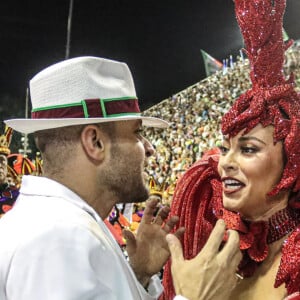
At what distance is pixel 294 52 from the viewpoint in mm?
8500

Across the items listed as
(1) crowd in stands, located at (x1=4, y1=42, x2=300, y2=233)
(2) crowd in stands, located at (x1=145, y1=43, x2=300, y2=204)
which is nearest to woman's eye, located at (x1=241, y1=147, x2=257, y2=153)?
(1) crowd in stands, located at (x1=4, y1=42, x2=300, y2=233)

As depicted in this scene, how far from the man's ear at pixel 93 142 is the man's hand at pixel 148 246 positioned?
320 mm

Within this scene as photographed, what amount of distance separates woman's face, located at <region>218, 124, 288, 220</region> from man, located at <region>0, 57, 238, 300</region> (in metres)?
0.21

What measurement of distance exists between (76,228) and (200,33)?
8.19 metres

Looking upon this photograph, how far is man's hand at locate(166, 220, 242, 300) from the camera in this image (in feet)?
3.58

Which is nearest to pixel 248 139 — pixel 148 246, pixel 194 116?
pixel 148 246

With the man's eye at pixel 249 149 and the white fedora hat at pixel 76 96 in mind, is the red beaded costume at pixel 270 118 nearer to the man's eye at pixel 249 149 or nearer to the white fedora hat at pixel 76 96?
the man's eye at pixel 249 149

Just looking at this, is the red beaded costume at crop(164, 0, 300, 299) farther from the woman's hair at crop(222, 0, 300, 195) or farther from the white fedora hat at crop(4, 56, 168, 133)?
the white fedora hat at crop(4, 56, 168, 133)

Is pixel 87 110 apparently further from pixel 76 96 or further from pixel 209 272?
pixel 209 272

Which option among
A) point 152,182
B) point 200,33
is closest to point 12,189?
point 152,182

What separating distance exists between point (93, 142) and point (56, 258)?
37 cm

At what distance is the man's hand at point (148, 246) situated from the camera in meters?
1.52

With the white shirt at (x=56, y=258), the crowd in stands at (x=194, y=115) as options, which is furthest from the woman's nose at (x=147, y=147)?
the crowd in stands at (x=194, y=115)

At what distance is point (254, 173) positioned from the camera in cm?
148
